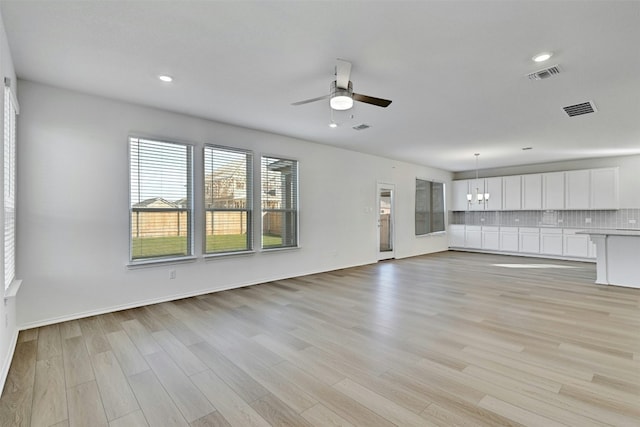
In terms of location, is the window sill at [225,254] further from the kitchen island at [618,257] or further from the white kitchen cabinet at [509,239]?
the white kitchen cabinet at [509,239]

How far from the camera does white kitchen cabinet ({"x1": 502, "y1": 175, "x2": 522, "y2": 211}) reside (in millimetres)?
9047

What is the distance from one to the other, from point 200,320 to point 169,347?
72 centimetres

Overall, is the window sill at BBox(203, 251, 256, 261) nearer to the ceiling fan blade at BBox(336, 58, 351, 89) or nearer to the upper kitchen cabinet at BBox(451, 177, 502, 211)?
the ceiling fan blade at BBox(336, 58, 351, 89)

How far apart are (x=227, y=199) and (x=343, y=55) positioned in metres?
3.06

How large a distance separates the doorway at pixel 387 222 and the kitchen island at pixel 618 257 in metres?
4.10

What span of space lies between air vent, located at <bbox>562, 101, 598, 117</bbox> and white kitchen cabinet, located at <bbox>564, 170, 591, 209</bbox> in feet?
14.9

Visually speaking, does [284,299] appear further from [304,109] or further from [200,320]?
[304,109]

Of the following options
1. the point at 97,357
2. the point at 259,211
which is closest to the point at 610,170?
the point at 259,211

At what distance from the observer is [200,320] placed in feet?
12.0

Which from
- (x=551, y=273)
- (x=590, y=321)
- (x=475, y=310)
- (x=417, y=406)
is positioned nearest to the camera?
(x=417, y=406)

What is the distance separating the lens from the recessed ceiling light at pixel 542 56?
2.90 metres

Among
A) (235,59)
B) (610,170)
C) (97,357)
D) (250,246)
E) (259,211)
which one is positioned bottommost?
(97,357)

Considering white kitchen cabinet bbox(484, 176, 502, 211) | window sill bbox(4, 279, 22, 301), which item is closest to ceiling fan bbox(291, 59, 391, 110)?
window sill bbox(4, 279, 22, 301)

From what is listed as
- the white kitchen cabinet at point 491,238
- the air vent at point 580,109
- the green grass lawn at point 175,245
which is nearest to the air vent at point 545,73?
the air vent at point 580,109
